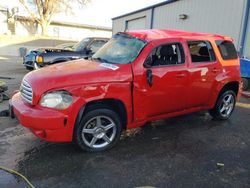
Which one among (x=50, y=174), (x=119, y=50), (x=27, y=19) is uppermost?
(x=27, y=19)

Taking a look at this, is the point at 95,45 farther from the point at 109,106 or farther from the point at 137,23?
the point at 137,23

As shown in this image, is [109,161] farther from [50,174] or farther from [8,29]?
[8,29]

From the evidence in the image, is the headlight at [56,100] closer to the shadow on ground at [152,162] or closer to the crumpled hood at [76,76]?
the crumpled hood at [76,76]

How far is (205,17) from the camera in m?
12.9

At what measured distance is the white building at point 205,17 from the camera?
34.8 ft

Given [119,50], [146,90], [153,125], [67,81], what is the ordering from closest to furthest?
[67,81]
[146,90]
[119,50]
[153,125]

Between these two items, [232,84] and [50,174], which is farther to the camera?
[232,84]

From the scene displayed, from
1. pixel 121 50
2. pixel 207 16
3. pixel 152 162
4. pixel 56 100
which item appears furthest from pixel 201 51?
pixel 207 16

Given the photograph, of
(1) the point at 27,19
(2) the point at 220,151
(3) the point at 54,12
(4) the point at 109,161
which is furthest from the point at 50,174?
(1) the point at 27,19

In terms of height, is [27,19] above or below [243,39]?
above

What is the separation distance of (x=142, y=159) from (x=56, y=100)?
61.1 inches

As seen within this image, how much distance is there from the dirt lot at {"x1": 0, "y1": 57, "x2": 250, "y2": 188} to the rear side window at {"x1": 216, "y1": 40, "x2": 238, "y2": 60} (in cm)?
155

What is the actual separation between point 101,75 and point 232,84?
3343 mm

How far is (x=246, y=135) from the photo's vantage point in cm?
516
